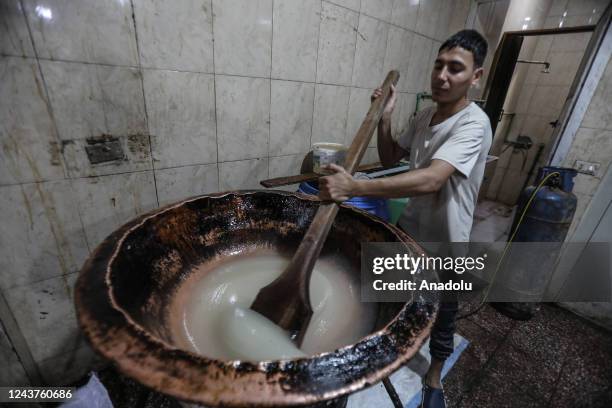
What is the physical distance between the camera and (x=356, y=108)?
2.45 meters

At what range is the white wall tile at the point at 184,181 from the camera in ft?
5.24

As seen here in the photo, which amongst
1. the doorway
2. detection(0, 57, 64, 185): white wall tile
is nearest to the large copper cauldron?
detection(0, 57, 64, 185): white wall tile

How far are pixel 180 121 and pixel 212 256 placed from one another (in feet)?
2.68

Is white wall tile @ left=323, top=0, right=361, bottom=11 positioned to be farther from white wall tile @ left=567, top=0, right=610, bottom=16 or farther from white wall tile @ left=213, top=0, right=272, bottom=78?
white wall tile @ left=567, top=0, right=610, bottom=16

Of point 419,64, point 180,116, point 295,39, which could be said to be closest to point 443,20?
point 419,64

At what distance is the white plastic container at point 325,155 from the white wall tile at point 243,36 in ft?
2.08

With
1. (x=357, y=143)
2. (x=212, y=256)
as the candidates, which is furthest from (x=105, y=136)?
(x=357, y=143)

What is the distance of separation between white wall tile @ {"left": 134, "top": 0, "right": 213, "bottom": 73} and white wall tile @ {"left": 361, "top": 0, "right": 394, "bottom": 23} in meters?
1.26

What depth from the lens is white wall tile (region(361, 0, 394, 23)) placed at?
2131 mm

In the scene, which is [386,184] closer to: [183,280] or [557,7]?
[183,280]

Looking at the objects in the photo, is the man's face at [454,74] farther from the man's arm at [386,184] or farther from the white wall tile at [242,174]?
the white wall tile at [242,174]

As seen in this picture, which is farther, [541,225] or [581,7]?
[581,7]

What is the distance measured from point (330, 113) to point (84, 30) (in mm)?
1562

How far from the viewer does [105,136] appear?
53.1 inches
